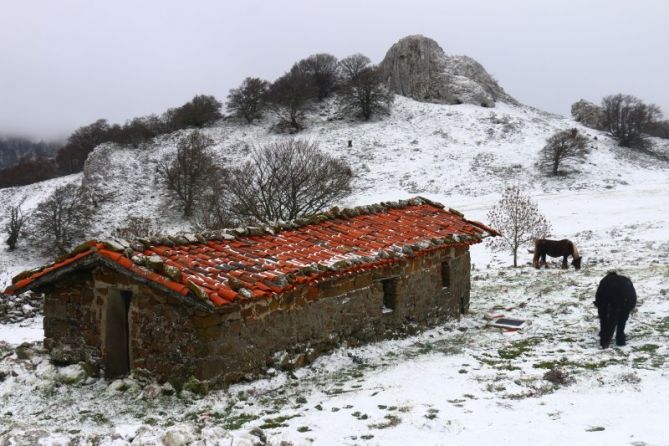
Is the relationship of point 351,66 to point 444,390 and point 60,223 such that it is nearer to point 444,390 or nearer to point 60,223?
point 60,223

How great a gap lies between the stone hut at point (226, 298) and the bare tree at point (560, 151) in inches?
1253

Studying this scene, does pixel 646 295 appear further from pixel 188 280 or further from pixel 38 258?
pixel 38 258

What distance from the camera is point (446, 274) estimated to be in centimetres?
1164

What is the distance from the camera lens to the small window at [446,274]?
1156 cm

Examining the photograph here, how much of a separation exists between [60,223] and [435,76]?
4092 cm

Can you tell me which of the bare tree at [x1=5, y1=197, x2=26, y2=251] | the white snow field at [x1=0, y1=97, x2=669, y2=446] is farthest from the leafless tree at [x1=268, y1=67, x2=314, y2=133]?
the white snow field at [x1=0, y1=97, x2=669, y2=446]

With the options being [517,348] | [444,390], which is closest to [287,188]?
[517,348]

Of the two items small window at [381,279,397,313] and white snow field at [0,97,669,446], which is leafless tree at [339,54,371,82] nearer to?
white snow field at [0,97,669,446]

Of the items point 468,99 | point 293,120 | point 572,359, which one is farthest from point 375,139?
point 572,359

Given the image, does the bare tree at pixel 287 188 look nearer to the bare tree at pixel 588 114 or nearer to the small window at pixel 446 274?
the small window at pixel 446 274

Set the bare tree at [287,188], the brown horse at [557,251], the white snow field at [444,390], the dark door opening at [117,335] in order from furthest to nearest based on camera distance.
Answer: the bare tree at [287,188], the brown horse at [557,251], the dark door opening at [117,335], the white snow field at [444,390]

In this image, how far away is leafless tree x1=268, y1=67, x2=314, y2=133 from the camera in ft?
166

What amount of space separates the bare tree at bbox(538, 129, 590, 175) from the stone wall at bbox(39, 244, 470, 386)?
32.4 metres

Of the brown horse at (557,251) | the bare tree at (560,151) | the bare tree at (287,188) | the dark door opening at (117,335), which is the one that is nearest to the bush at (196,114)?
the bare tree at (287,188)
